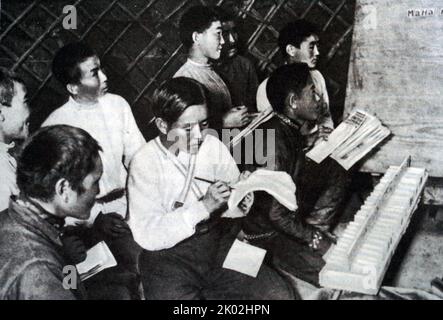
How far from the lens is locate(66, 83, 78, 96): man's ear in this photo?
9.80 feet

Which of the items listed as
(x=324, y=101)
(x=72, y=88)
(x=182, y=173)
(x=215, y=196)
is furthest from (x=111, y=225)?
(x=324, y=101)

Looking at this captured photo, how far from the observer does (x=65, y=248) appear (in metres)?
2.90

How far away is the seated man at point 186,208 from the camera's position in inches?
115

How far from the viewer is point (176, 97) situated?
295 cm

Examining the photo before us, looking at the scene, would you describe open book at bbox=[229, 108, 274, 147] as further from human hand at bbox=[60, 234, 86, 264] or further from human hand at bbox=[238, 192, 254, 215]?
human hand at bbox=[60, 234, 86, 264]

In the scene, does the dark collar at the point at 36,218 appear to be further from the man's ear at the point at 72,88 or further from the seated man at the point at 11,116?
the man's ear at the point at 72,88

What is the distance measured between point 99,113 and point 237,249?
1.22 m

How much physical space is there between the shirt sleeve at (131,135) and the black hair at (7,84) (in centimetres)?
68

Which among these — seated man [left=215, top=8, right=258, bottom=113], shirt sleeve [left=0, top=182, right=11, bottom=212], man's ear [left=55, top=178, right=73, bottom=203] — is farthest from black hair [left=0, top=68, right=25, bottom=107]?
seated man [left=215, top=8, right=258, bottom=113]

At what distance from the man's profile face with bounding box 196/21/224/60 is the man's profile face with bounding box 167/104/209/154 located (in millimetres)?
355

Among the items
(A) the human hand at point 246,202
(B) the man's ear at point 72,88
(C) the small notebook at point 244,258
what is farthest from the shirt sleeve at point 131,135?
(C) the small notebook at point 244,258

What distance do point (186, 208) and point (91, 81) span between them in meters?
0.99

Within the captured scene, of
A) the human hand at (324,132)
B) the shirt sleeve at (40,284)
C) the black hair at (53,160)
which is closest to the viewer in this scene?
the shirt sleeve at (40,284)

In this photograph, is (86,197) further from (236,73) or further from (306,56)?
(306,56)
